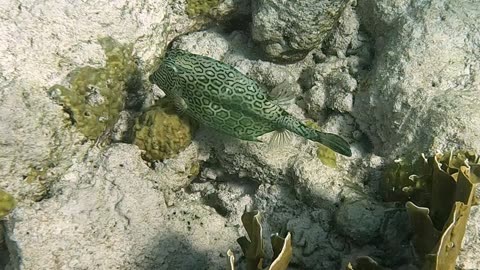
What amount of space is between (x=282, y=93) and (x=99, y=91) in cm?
130

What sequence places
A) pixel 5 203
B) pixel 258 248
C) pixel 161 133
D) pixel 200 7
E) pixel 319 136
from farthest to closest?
pixel 200 7
pixel 161 133
pixel 319 136
pixel 5 203
pixel 258 248

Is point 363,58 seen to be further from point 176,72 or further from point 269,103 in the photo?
point 176,72

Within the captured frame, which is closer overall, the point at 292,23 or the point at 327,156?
the point at 327,156

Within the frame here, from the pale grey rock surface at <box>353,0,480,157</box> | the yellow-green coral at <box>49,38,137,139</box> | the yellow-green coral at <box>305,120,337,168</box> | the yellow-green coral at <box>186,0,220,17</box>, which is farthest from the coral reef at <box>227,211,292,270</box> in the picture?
the yellow-green coral at <box>186,0,220,17</box>

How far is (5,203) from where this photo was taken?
266 cm

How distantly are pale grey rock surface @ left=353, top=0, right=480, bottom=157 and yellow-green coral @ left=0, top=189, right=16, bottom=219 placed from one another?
7.98 ft

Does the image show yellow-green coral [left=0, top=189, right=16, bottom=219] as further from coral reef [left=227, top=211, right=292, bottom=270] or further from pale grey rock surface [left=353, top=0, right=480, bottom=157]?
pale grey rock surface [left=353, top=0, right=480, bottom=157]

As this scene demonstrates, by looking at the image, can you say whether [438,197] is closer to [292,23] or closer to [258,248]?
[258,248]

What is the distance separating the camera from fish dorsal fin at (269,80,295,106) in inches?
129

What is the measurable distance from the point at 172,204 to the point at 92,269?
2.48ft

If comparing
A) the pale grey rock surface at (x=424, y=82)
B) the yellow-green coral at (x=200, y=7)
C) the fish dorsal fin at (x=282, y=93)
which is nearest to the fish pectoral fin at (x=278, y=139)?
the fish dorsal fin at (x=282, y=93)

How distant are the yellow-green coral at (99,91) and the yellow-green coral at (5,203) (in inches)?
24.2

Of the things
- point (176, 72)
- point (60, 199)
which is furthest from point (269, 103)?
point (60, 199)

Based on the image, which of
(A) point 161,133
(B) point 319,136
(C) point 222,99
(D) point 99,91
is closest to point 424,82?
(B) point 319,136
